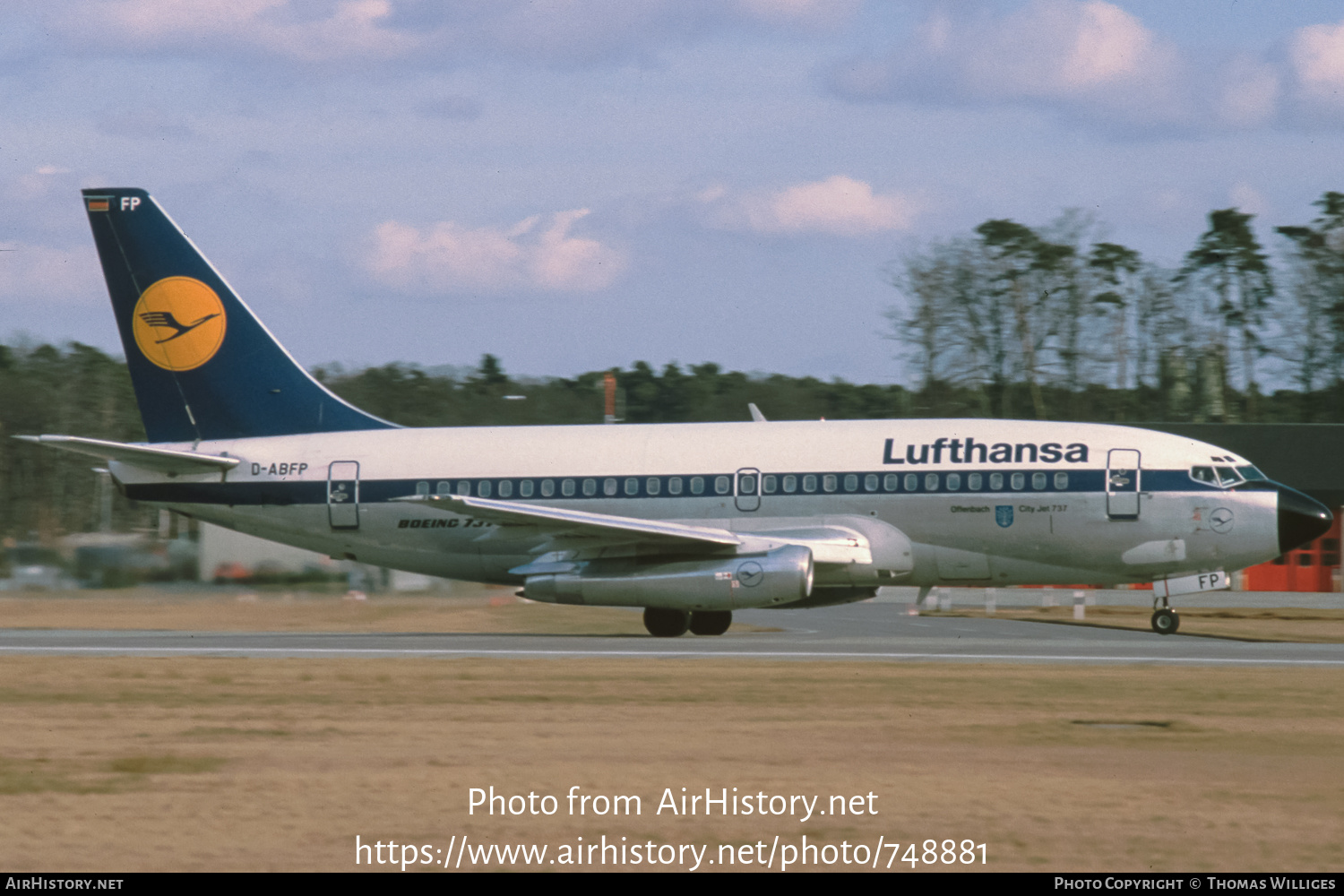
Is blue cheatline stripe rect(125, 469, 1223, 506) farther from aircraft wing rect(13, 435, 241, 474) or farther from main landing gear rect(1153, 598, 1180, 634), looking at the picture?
main landing gear rect(1153, 598, 1180, 634)

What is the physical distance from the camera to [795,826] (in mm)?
10062

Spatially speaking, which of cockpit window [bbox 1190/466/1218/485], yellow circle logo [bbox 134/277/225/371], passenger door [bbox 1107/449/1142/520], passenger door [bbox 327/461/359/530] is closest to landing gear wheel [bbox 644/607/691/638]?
passenger door [bbox 327/461/359/530]

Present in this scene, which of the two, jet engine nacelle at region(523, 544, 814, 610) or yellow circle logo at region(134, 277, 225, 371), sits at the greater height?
yellow circle logo at region(134, 277, 225, 371)

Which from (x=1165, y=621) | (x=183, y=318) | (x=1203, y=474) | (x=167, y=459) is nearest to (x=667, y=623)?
(x=1165, y=621)

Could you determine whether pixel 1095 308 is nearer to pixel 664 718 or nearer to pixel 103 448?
pixel 103 448

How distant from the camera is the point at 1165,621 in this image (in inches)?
1102

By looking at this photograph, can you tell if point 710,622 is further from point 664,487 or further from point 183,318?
point 183,318

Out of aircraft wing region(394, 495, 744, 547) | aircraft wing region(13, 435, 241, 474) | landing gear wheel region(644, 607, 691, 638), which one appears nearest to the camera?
aircraft wing region(394, 495, 744, 547)

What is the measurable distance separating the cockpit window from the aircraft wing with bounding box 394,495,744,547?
318 inches

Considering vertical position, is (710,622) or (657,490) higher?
(657,490)

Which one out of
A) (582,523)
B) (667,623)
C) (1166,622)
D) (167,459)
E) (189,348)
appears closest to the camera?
(582,523)

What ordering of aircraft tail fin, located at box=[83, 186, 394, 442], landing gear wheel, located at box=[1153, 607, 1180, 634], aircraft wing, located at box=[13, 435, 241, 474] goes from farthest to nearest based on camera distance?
aircraft tail fin, located at box=[83, 186, 394, 442] < aircraft wing, located at box=[13, 435, 241, 474] < landing gear wheel, located at box=[1153, 607, 1180, 634]

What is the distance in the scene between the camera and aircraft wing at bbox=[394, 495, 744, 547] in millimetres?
26844

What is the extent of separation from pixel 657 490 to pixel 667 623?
2469 mm
